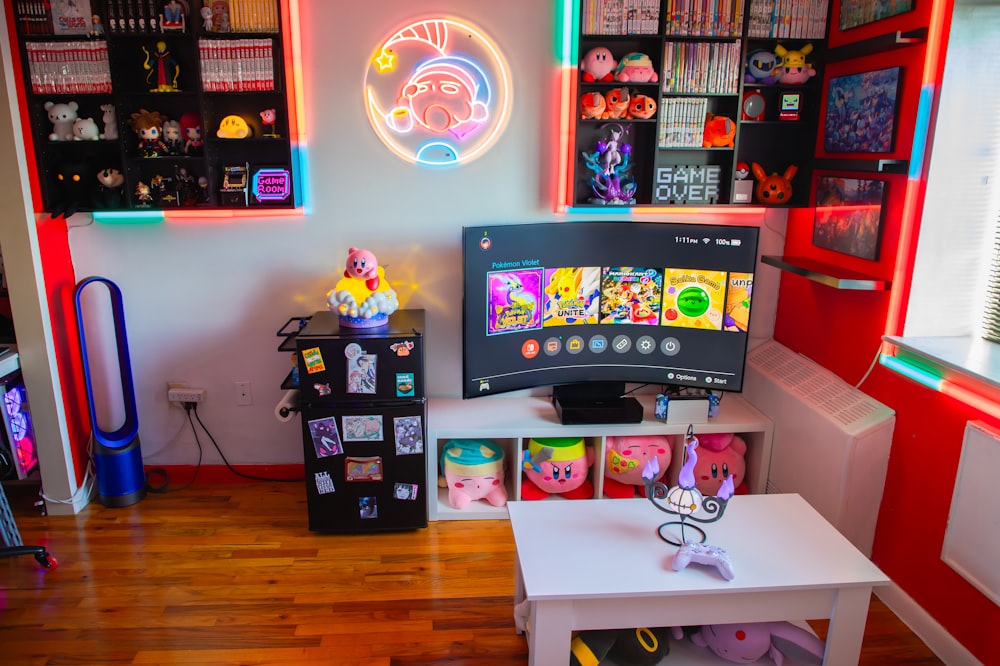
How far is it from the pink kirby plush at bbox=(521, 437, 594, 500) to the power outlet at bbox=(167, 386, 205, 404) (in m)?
1.55

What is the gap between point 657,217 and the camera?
127 inches

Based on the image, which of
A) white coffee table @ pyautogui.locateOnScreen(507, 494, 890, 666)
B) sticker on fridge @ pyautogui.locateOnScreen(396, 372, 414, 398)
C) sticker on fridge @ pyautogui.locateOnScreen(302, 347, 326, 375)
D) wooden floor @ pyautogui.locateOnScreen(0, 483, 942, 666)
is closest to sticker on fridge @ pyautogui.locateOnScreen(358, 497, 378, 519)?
wooden floor @ pyautogui.locateOnScreen(0, 483, 942, 666)

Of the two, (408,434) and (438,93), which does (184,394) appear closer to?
(408,434)

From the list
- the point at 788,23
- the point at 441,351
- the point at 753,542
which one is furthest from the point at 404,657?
the point at 788,23

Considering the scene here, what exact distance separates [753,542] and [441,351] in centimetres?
171

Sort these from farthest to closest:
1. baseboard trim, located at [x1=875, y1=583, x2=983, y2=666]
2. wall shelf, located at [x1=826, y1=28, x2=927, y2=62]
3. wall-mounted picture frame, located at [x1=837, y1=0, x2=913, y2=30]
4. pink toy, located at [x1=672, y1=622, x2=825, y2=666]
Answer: wall-mounted picture frame, located at [x1=837, y1=0, x2=913, y2=30] → wall shelf, located at [x1=826, y1=28, x2=927, y2=62] → baseboard trim, located at [x1=875, y1=583, x2=983, y2=666] → pink toy, located at [x1=672, y1=622, x2=825, y2=666]

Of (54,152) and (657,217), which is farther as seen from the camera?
(657,217)

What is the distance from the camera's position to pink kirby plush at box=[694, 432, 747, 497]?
10.3ft

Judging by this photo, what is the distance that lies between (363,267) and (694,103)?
5.10 feet

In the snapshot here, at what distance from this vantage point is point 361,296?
2904 mm

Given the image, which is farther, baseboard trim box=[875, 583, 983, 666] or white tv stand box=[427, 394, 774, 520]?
white tv stand box=[427, 394, 774, 520]

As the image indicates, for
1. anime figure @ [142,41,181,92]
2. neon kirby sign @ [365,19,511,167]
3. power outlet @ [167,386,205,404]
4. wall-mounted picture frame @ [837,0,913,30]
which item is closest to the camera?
wall-mounted picture frame @ [837,0,913,30]

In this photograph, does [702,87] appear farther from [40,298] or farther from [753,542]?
[40,298]

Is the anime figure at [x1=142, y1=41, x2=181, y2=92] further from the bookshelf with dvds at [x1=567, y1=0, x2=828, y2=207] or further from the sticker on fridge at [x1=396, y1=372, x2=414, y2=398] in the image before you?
the bookshelf with dvds at [x1=567, y1=0, x2=828, y2=207]
